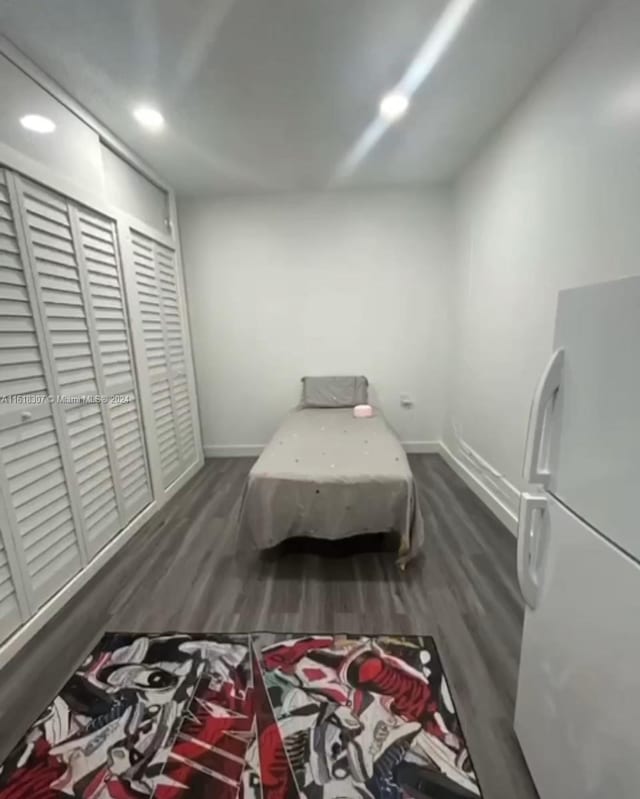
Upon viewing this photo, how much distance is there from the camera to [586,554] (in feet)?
2.69

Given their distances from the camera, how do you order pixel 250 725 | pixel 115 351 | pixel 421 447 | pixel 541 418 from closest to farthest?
pixel 541 418 → pixel 250 725 → pixel 115 351 → pixel 421 447

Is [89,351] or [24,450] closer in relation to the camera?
[24,450]

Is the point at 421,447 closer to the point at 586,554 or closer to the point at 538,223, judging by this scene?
the point at 538,223

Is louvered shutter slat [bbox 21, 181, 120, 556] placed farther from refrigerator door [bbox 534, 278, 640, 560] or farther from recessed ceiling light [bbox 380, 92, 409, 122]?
refrigerator door [bbox 534, 278, 640, 560]

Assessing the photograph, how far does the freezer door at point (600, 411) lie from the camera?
706 mm

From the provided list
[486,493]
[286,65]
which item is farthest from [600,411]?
[486,493]

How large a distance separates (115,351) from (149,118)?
1.46 m

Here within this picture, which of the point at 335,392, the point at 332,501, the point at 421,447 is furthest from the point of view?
the point at 421,447

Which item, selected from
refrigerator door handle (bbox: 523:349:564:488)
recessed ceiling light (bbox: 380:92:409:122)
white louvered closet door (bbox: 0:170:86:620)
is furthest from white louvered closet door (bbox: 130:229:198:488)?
refrigerator door handle (bbox: 523:349:564:488)

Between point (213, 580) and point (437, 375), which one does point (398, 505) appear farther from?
point (437, 375)

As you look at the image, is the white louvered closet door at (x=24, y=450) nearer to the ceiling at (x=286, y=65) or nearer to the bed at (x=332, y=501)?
the ceiling at (x=286, y=65)

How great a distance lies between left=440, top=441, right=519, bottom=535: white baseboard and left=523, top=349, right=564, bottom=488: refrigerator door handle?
5.38ft

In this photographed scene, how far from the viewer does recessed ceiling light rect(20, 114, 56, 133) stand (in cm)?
175

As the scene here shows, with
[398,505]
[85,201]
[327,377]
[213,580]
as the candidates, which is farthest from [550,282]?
[85,201]
